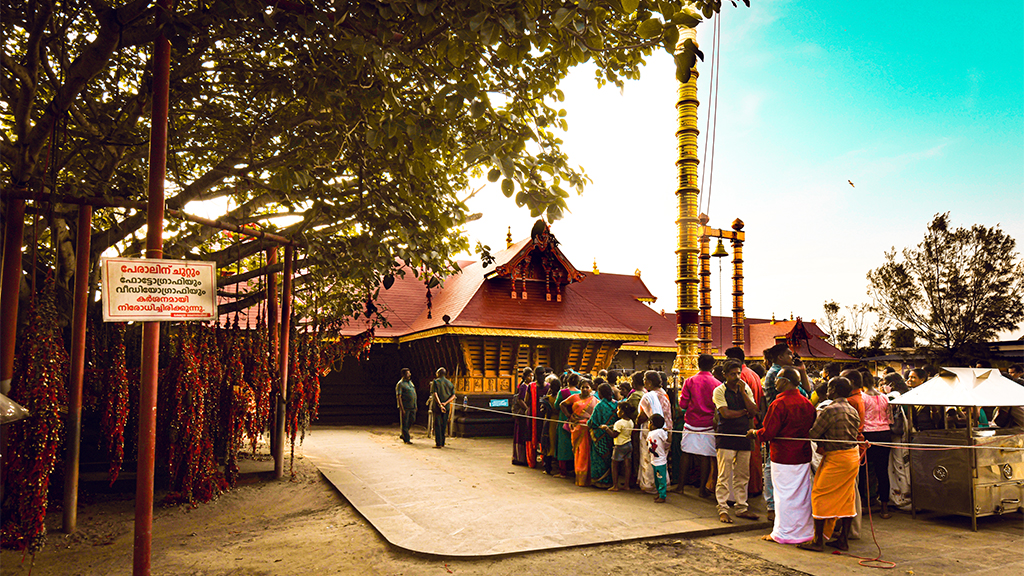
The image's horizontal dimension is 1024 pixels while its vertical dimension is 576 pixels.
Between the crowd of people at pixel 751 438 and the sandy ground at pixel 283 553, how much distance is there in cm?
114

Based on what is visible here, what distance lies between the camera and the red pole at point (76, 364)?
22.7 ft

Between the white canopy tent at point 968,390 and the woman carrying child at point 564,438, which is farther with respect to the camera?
the woman carrying child at point 564,438

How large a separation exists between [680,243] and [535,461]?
5792mm

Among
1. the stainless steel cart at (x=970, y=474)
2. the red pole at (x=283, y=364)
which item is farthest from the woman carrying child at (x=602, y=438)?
the red pole at (x=283, y=364)

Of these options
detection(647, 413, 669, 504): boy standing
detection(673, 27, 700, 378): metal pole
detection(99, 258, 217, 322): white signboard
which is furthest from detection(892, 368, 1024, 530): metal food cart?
detection(99, 258, 217, 322): white signboard

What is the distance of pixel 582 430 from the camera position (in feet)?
34.3

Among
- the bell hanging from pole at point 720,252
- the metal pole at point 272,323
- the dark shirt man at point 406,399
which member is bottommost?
the dark shirt man at point 406,399

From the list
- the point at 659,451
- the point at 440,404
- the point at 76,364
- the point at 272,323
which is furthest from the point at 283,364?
the point at 659,451

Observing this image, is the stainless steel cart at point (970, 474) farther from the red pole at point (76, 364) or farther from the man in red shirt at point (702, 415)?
the red pole at point (76, 364)

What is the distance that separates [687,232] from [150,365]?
11.6 meters

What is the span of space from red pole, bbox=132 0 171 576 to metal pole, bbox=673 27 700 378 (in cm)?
1132

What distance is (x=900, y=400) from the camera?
8062 mm

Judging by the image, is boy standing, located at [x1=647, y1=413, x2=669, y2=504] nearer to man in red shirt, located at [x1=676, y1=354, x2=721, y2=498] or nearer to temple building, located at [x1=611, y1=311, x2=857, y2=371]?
man in red shirt, located at [x1=676, y1=354, x2=721, y2=498]

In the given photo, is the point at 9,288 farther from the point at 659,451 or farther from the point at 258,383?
the point at 659,451
